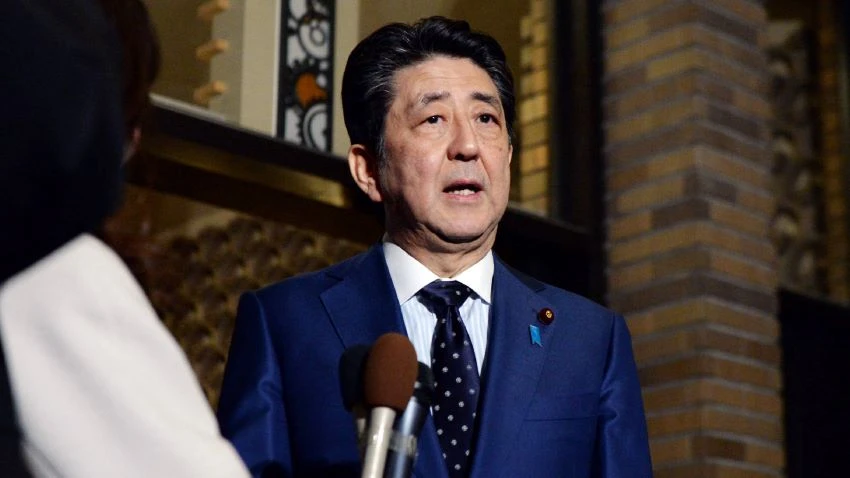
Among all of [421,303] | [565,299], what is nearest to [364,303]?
[421,303]

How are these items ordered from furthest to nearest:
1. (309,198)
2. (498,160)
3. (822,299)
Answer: (822,299), (309,198), (498,160)

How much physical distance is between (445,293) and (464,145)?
27cm

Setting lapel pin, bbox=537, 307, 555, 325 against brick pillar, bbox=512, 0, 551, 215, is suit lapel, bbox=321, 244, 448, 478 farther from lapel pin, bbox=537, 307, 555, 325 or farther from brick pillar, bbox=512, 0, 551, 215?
brick pillar, bbox=512, 0, 551, 215

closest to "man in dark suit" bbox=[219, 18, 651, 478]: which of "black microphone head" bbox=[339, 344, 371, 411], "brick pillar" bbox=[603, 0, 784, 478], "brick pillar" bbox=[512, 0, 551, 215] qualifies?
"black microphone head" bbox=[339, 344, 371, 411]

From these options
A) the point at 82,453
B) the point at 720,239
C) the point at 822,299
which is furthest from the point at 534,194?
the point at 82,453

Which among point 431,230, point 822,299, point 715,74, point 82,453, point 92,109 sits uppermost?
point 715,74

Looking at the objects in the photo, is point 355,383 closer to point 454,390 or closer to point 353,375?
point 353,375

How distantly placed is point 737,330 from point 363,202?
1.34 meters

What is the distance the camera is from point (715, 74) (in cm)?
476

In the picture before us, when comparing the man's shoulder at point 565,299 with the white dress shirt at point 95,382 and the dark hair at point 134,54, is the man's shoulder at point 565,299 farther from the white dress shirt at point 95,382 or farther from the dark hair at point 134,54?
the white dress shirt at point 95,382

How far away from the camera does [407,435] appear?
4.42 ft

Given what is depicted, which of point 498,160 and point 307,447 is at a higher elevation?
point 498,160

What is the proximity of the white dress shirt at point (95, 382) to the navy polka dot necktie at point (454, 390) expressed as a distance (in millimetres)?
1410

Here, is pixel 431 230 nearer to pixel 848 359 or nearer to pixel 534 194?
pixel 534 194
